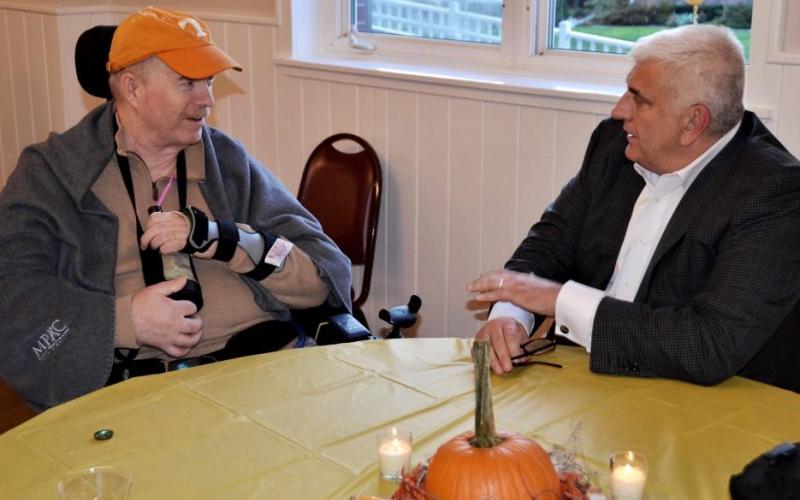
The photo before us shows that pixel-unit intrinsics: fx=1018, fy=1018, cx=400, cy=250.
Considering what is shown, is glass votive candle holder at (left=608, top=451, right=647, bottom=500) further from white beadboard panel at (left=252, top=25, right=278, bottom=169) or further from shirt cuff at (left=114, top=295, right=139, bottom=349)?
white beadboard panel at (left=252, top=25, right=278, bottom=169)

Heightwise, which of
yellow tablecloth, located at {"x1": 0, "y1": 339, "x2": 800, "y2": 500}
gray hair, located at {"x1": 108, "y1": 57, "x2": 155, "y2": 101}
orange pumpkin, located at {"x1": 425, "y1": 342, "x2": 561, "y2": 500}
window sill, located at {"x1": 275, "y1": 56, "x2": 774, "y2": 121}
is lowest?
yellow tablecloth, located at {"x1": 0, "y1": 339, "x2": 800, "y2": 500}

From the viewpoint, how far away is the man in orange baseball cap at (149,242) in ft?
7.58

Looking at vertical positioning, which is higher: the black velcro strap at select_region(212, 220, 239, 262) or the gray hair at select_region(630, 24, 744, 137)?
the gray hair at select_region(630, 24, 744, 137)

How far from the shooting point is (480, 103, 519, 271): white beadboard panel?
338 centimetres

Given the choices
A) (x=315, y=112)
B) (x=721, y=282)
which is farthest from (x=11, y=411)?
(x=721, y=282)

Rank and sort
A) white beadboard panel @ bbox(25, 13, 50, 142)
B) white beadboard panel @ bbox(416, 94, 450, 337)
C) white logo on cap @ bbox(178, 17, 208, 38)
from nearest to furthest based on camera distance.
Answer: white logo on cap @ bbox(178, 17, 208, 38), white beadboard panel @ bbox(416, 94, 450, 337), white beadboard panel @ bbox(25, 13, 50, 142)

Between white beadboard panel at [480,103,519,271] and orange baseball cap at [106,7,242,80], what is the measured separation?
113 cm

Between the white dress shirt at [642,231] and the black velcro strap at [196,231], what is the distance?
0.70 meters

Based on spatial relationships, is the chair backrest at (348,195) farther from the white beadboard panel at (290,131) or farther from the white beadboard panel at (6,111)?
the white beadboard panel at (6,111)

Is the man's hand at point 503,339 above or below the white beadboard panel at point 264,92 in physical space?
below

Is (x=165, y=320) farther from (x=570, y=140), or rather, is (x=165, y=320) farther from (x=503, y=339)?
(x=570, y=140)

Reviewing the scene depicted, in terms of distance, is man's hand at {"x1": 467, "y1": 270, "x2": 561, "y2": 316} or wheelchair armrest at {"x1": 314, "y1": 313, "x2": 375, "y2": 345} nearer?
man's hand at {"x1": 467, "y1": 270, "x2": 561, "y2": 316}

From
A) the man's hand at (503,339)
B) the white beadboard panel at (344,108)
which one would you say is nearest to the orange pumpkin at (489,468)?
the man's hand at (503,339)

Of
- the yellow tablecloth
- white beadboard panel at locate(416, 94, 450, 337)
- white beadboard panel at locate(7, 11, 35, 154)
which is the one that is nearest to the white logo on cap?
the yellow tablecloth
